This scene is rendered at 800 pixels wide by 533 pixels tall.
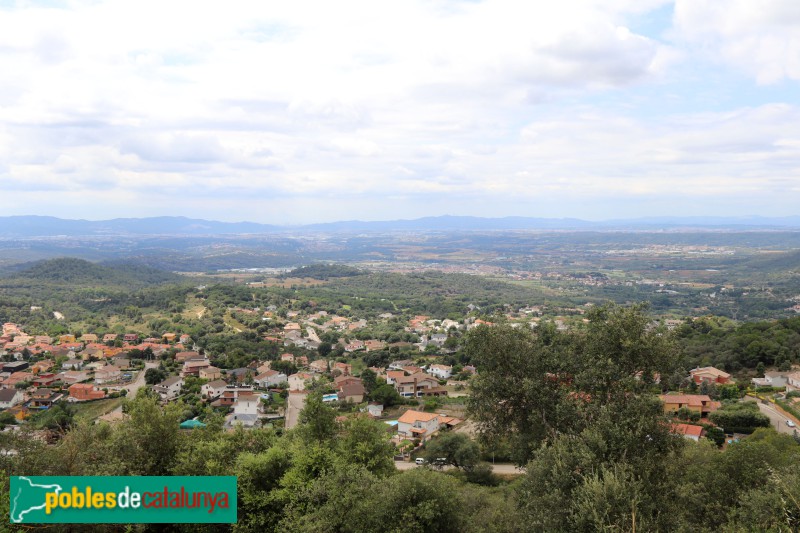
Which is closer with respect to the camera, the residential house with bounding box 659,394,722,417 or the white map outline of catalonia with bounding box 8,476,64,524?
the white map outline of catalonia with bounding box 8,476,64,524

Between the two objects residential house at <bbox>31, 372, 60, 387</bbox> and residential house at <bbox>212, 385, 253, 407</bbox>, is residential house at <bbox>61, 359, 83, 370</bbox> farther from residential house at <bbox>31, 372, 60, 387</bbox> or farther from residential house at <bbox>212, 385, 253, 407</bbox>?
residential house at <bbox>212, 385, 253, 407</bbox>

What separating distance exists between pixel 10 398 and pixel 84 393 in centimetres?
452

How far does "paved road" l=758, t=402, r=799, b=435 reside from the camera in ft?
69.1

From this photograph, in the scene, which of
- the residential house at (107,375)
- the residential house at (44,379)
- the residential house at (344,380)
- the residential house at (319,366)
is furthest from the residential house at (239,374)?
the residential house at (44,379)

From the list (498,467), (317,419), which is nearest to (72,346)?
(498,467)

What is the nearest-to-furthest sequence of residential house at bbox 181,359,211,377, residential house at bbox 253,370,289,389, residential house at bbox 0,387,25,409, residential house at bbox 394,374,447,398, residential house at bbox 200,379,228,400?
residential house at bbox 0,387,25,409
residential house at bbox 200,379,228,400
residential house at bbox 394,374,447,398
residential house at bbox 253,370,289,389
residential house at bbox 181,359,211,377

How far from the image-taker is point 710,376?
29609 mm

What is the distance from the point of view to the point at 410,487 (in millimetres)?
9852

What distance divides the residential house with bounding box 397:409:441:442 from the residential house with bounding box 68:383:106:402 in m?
22.2

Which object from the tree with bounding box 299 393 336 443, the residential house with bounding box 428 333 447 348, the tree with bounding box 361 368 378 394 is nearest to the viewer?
the tree with bounding box 299 393 336 443

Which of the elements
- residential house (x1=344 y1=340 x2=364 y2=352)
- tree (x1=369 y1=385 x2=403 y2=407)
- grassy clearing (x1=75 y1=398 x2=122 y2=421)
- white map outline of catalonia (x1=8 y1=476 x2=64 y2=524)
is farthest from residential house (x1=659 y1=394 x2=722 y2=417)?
grassy clearing (x1=75 y1=398 x2=122 y2=421)

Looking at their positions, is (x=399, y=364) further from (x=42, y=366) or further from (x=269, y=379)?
(x=42, y=366)

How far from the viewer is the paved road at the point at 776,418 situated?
21047 millimetres

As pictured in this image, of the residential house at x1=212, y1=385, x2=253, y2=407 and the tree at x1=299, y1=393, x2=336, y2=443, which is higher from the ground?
the tree at x1=299, y1=393, x2=336, y2=443
